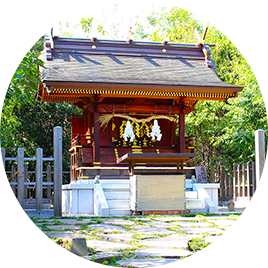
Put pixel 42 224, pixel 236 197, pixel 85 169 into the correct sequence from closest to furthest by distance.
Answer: pixel 42 224 < pixel 85 169 < pixel 236 197

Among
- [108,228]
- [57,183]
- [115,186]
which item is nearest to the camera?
[108,228]

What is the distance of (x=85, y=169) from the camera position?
14.4 metres

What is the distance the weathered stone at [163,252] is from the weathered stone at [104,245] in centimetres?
33

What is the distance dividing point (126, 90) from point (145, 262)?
9.78m

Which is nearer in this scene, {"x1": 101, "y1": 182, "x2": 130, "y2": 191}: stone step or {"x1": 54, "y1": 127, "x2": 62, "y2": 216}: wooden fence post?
{"x1": 54, "y1": 127, "x2": 62, "y2": 216}: wooden fence post

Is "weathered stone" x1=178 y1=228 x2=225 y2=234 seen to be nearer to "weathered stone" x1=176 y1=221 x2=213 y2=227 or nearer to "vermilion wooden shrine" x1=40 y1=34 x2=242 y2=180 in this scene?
"weathered stone" x1=176 y1=221 x2=213 y2=227

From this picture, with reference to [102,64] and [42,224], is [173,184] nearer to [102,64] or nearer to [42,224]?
[42,224]

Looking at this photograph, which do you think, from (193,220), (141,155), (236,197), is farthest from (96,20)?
(193,220)

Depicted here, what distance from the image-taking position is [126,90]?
14.0 meters

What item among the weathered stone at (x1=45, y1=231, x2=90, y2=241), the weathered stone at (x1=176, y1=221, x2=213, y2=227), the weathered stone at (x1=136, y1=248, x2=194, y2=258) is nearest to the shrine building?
the weathered stone at (x1=176, y1=221, x2=213, y2=227)

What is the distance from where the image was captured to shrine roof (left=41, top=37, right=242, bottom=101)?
1394cm

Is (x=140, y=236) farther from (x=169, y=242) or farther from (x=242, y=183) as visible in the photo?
(x=242, y=183)

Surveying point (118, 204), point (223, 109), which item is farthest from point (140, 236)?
point (223, 109)

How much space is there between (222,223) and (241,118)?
31.4 feet
